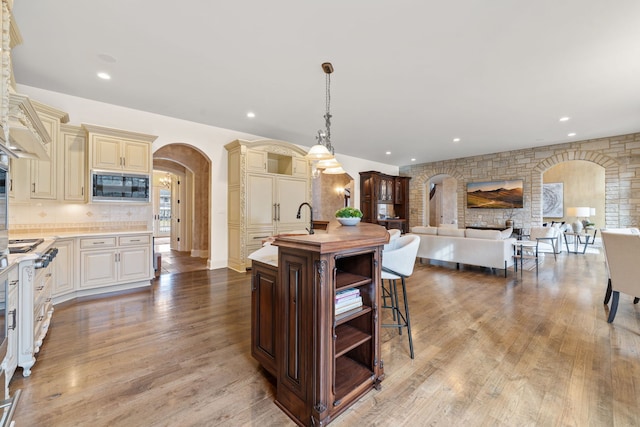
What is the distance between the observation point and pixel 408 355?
7.14 feet

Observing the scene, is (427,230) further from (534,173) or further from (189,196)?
(189,196)

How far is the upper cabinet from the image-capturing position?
3.66m

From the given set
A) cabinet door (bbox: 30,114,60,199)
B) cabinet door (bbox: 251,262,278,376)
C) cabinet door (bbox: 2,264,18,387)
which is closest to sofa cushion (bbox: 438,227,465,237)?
cabinet door (bbox: 251,262,278,376)

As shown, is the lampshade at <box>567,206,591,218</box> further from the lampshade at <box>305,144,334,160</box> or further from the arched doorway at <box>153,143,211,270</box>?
the arched doorway at <box>153,143,211,270</box>

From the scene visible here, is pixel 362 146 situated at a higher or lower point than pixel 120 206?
higher

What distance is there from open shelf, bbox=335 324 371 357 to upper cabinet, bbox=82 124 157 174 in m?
3.88

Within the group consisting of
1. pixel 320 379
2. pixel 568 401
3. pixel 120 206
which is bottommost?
pixel 568 401

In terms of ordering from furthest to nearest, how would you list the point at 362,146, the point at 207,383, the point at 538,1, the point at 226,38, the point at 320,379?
1. the point at 362,146
2. the point at 226,38
3. the point at 538,1
4. the point at 207,383
5. the point at 320,379

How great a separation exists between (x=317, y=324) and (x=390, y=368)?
1018mm

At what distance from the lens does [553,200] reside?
31.9ft

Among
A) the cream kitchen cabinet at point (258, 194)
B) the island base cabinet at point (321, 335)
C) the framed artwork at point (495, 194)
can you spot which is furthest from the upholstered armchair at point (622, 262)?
the framed artwork at point (495, 194)

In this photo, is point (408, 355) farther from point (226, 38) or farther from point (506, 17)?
point (226, 38)

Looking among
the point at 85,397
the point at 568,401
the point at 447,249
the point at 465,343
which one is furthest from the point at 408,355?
the point at 447,249

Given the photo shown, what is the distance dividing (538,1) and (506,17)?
0.71 ft
